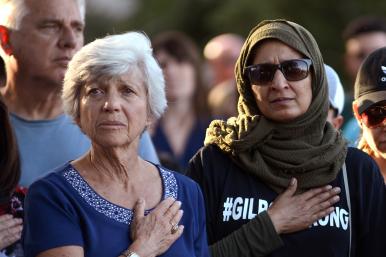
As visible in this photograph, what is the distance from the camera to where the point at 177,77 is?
8.79m

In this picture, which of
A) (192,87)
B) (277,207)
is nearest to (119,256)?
(277,207)

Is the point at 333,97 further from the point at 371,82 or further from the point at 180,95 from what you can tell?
the point at 180,95

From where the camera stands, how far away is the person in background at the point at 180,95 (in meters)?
8.69

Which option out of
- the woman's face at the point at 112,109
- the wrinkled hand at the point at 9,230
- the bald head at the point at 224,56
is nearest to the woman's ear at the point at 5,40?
the wrinkled hand at the point at 9,230

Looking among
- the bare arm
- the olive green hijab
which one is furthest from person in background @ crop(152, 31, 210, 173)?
the bare arm

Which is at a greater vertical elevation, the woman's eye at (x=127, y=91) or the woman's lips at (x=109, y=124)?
the woman's eye at (x=127, y=91)

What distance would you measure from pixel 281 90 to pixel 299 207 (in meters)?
0.54

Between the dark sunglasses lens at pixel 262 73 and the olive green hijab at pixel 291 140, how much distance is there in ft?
0.30

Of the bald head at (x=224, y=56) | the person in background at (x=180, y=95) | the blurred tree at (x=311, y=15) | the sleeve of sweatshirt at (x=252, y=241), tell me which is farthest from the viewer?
the blurred tree at (x=311, y=15)

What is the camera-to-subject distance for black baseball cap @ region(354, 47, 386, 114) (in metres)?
5.51

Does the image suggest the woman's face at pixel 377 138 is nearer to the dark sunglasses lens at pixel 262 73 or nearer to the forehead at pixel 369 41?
the dark sunglasses lens at pixel 262 73

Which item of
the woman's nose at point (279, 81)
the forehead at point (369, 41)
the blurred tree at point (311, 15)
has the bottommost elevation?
the woman's nose at point (279, 81)

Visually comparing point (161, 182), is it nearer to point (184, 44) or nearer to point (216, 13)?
point (184, 44)

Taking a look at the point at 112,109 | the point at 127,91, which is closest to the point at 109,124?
the point at 112,109
